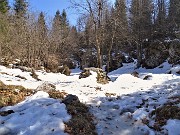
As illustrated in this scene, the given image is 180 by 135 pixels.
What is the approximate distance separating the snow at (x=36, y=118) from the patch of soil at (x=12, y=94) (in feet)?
1.87

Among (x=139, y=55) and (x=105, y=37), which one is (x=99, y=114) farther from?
(x=105, y=37)

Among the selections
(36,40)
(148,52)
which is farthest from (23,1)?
(148,52)

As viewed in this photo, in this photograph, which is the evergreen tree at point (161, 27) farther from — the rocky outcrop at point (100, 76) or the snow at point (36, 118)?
the snow at point (36, 118)

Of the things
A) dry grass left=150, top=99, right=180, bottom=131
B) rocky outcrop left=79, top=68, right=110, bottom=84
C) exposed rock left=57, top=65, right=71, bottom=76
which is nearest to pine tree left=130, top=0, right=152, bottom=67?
exposed rock left=57, top=65, right=71, bottom=76

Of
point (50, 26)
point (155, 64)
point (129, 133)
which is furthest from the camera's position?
point (50, 26)

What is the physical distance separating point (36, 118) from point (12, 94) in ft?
12.5

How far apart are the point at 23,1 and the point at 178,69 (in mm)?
51108

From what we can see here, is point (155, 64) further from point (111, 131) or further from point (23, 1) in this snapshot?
point (23, 1)

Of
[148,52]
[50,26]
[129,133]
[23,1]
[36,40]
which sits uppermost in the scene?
[23,1]

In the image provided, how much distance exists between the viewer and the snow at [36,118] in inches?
361

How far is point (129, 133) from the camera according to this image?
32.7 ft

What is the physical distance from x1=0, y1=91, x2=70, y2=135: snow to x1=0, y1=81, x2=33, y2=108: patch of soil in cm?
57

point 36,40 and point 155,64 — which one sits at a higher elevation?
point 36,40

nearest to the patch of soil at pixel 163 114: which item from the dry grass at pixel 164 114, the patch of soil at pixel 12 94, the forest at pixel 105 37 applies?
the dry grass at pixel 164 114
